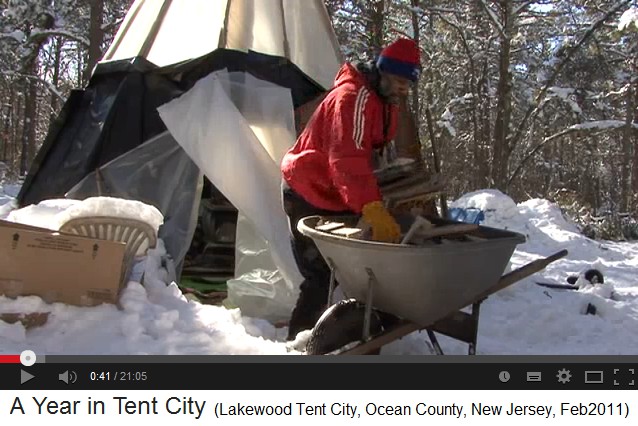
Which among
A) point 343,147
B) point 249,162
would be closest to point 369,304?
point 343,147

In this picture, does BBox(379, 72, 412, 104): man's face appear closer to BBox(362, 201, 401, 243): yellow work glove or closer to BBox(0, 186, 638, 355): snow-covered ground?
BBox(362, 201, 401, 243): yellow work glove

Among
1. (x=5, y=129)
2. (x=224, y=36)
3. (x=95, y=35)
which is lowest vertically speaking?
(x=5, y=129)

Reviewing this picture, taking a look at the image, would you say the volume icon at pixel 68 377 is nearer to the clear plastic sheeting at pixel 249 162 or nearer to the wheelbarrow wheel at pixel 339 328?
the wheelbarrow wheel at pixel 339 328

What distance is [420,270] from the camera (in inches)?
114

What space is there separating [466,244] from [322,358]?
35.5 inches

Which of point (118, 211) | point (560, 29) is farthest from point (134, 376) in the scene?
point (560, 29)

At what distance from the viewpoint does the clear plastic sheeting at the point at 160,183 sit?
5539 mm

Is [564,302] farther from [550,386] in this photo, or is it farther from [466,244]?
[550,386]

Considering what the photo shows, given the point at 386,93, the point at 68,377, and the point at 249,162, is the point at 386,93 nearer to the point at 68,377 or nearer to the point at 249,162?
the point at 249,162

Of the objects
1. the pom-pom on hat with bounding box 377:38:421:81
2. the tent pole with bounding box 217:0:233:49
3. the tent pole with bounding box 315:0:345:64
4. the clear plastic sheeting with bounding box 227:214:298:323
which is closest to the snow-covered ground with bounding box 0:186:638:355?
the clear plastic sheeting with bounding box 227:214:298:323

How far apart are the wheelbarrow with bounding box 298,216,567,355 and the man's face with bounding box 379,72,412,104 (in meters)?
0.74

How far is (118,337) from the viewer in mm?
3188

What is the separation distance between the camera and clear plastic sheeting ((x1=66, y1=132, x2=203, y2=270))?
554 centimetres

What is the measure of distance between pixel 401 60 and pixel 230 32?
10.7ft
